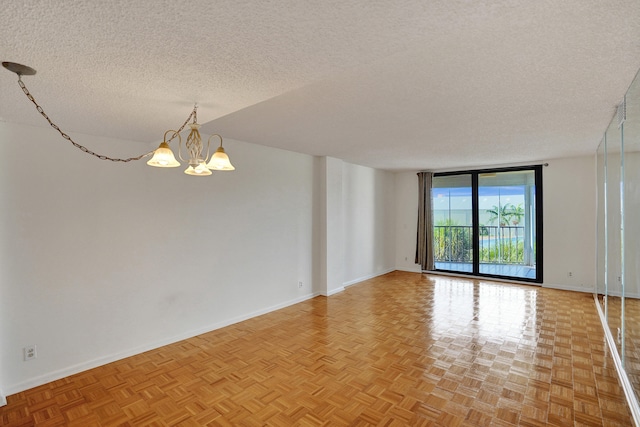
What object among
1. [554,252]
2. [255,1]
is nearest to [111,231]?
[255,1]

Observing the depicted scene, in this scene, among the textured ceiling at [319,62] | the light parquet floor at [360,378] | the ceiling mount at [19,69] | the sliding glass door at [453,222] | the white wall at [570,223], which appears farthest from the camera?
the sliding glass door at [453,222]

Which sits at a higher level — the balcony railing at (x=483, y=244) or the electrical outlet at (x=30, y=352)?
the balcony railing at (x=483, y=244)

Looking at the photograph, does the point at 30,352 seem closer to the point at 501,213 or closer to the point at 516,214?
the point at 501,213

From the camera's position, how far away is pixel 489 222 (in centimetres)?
654

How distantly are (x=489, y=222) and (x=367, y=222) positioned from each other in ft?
8.18

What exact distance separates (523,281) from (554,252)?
0.78 metres

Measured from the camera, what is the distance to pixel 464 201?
6883 mm

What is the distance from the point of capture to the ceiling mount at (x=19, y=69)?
1581 mm

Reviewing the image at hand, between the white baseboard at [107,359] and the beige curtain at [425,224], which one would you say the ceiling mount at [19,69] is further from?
the beige curtain at [425,224]

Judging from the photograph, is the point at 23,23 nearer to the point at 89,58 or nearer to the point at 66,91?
the point at 89,58

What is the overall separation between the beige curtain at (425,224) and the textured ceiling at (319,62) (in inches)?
146

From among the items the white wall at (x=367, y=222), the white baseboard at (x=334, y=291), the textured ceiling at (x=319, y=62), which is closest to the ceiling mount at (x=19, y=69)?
the textured ceiling at (x=319, y=62)

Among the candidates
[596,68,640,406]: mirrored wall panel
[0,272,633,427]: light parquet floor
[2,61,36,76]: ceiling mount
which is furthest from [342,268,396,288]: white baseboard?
[2,61,36,76]: ceiling mount

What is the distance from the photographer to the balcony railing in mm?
6281
